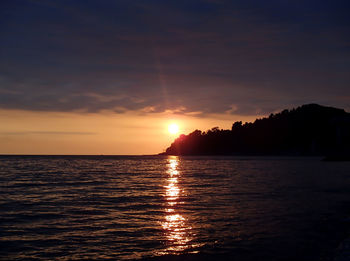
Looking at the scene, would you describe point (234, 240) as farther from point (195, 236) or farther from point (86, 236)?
point (86, 236)

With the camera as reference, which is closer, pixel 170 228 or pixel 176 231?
pixel 176 231

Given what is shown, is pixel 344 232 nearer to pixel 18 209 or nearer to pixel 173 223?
pixel 173 223

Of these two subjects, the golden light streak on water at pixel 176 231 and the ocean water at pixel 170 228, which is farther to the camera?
the golden light streak on water at pixel 176 231

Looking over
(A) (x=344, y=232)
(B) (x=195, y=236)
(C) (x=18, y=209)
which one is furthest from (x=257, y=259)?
(C) (x=18, y=209)

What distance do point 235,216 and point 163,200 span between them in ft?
31.4

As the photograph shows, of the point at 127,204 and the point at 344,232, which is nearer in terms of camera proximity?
the point at 344,232

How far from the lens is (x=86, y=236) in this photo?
1791 cm

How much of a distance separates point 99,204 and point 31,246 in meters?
12.7

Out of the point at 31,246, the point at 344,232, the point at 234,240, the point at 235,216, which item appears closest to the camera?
the point at 31,246

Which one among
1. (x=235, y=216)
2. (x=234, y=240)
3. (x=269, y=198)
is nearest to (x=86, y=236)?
A: (x=234, y=240)

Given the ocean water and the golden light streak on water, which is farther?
the golden light streak on water

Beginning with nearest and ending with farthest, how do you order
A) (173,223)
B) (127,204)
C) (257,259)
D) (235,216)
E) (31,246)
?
(257,259), (31,246), (173,223), (235,216), (127,204)

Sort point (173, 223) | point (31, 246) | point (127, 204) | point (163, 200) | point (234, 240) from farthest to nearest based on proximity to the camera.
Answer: point (163, 200) → point (127, 204) → point (173, 223) → point (234, 240) → point (31, 246)

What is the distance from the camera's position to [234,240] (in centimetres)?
1741
